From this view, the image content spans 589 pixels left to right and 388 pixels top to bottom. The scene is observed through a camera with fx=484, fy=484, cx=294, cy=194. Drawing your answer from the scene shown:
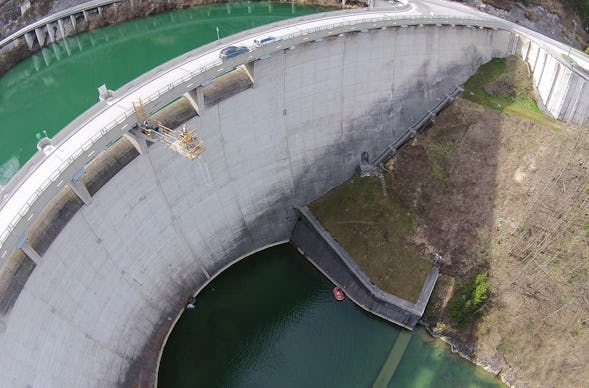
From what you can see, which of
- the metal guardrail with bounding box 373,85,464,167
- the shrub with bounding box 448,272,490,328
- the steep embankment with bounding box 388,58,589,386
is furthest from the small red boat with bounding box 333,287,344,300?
the metal guardrail with bounding box 373,85,464,167

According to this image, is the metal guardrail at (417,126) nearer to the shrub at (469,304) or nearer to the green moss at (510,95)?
the green moss at (510,95)

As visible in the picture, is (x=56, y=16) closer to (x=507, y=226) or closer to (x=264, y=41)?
(x=264, y=41)

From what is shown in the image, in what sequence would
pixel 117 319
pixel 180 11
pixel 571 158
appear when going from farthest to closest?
1. pixel 180 11
2. pixel 571 158
3. pixel 117 319

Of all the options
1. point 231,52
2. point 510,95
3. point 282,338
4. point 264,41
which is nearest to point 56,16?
point 231,52

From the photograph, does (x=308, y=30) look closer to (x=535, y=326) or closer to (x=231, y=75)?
(x=231, y=75)

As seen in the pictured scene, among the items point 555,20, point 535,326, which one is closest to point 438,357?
point 535,326

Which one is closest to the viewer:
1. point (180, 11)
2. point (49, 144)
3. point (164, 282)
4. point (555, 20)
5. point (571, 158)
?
point (49, 144)
